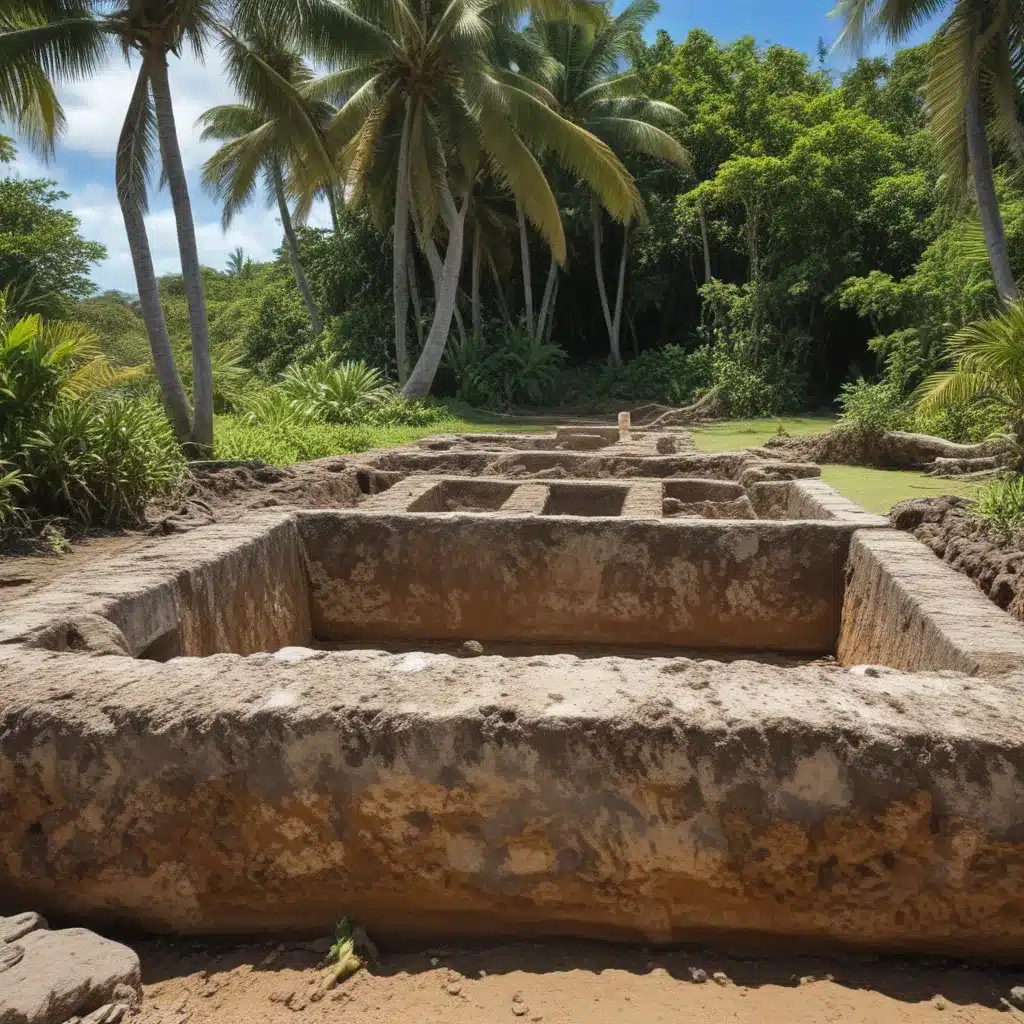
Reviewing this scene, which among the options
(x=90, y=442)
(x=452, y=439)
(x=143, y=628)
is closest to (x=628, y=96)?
(x=452, y=439)

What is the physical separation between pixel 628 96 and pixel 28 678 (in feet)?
68.7

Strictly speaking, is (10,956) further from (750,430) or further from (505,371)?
(505,371)

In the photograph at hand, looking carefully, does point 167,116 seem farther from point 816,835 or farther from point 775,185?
point 775,185

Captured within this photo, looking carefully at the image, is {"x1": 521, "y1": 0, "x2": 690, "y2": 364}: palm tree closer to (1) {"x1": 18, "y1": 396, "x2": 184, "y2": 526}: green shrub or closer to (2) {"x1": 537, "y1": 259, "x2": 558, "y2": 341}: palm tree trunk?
(2) {"x1": 537, "y1": 259, "x2": 558, "y2": 341}: palm tree trunk

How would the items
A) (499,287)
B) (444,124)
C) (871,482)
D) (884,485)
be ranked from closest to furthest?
(884,485) → (871,482) → (444,124) → (499,287)

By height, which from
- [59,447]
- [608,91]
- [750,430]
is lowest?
[750,430]

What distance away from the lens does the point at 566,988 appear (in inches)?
75.1

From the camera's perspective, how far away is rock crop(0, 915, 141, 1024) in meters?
1.67

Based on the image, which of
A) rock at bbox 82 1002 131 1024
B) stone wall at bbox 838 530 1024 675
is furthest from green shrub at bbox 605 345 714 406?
rock at bbox 82 1002 131 1024

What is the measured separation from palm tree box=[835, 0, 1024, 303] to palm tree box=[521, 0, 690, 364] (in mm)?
7606

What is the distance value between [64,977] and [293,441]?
27.2 feet

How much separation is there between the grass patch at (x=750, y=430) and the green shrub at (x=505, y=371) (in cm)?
457

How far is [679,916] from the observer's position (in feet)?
6.79

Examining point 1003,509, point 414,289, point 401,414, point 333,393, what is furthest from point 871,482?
point 414,289
